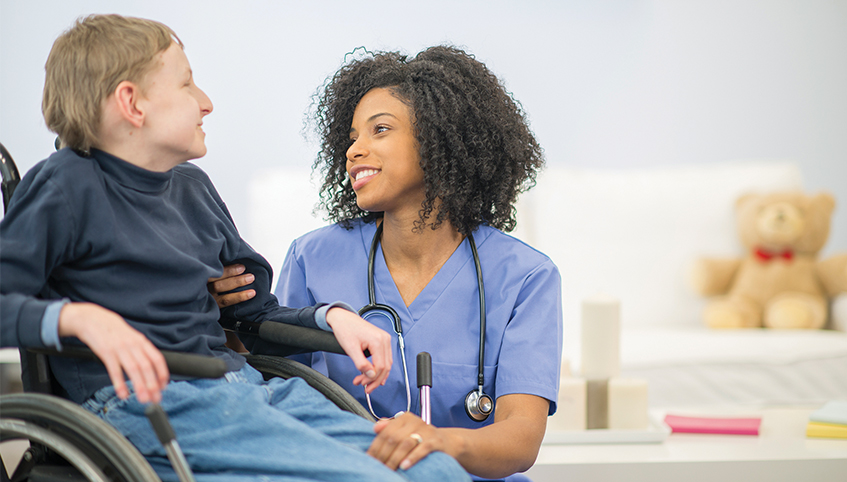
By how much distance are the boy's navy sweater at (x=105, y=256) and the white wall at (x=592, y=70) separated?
1.68m

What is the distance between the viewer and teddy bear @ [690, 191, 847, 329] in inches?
99.4

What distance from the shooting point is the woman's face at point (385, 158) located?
124 cm

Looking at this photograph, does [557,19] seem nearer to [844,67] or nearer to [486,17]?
[486,17]

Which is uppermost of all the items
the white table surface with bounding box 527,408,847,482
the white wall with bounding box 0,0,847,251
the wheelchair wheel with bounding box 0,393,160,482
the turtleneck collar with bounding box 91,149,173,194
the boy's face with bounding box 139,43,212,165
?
the white wall with bounding box 0,0,847,251

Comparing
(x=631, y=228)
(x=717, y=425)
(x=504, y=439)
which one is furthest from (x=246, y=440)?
(x=631, y=228)

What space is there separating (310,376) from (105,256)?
37 centimetres

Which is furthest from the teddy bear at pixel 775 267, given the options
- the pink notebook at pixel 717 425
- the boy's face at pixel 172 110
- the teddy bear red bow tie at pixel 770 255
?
the boy's face at pixel 172 110

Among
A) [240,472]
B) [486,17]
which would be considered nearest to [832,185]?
[486,17]

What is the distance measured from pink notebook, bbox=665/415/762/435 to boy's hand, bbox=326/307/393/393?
3.33ft

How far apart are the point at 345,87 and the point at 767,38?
2307mm

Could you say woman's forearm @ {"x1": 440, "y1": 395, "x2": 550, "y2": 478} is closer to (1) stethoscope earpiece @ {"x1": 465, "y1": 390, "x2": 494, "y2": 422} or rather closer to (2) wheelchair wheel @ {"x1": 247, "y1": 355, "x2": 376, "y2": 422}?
(1) stethoscope earpiece @ {"x1": 465, "y1": 390, "x2": 494, "y2": 422}

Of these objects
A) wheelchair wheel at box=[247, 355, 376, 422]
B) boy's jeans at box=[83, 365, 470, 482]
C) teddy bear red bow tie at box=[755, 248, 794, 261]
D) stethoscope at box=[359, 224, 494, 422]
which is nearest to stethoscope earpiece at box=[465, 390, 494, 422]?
stethoscope at box=[359, 224, 494, 422]

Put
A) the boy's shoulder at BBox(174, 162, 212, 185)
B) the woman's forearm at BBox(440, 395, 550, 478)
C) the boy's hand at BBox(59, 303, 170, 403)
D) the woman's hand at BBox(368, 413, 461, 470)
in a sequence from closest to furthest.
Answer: the boy's hand at BBox(59, 303, 170, 403) → the woman's hand at BBox(368, 413, 461, 470) → the woman's forearm at BBox(440, 395, 550, 478) → the boy's shoulder at BBox(174, 162, 212, 185)

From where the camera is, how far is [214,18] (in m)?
2.63
